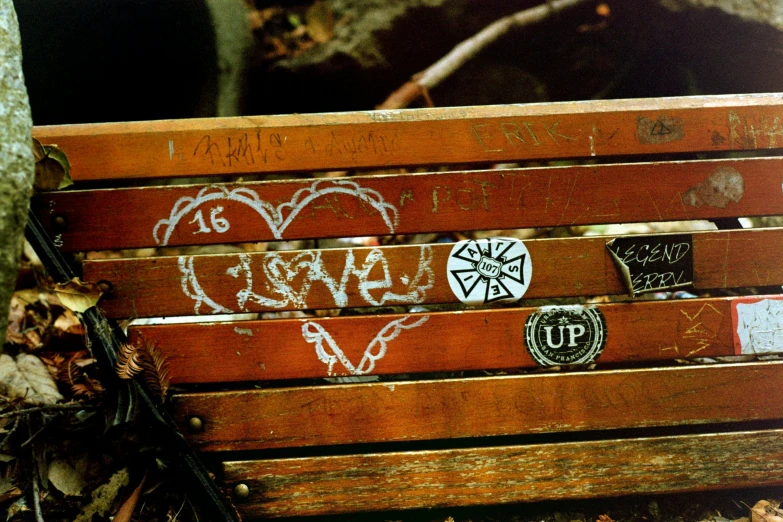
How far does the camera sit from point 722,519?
6.51ft

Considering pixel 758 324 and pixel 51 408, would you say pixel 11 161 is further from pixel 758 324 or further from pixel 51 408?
pixel 758 324

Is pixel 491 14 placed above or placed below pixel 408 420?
above

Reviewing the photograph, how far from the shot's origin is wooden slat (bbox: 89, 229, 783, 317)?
1.89 m

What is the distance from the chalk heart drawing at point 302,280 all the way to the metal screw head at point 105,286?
0.27 meters

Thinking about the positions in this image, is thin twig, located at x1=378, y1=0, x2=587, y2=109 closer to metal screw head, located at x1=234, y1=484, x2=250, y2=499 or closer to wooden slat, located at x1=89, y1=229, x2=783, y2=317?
wooden slat, located at x1=89, y1=229, x2=783, y2=317

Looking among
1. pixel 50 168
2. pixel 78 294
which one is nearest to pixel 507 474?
pixel 78 294

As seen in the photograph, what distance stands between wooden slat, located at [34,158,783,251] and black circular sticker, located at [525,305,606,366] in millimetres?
A: 362

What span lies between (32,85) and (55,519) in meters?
2.18

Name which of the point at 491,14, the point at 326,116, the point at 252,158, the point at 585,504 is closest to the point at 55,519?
the point at 252,158

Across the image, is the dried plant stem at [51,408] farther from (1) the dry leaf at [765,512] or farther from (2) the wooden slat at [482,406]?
(1) the dry leaf at [765,512]

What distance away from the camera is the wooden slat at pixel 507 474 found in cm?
193

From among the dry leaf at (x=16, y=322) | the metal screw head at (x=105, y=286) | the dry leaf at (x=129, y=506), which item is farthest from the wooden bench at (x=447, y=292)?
the dry leaf at (x=16, y=322)

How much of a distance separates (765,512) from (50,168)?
3.06 metres

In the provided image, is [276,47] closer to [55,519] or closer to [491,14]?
[491,14]
